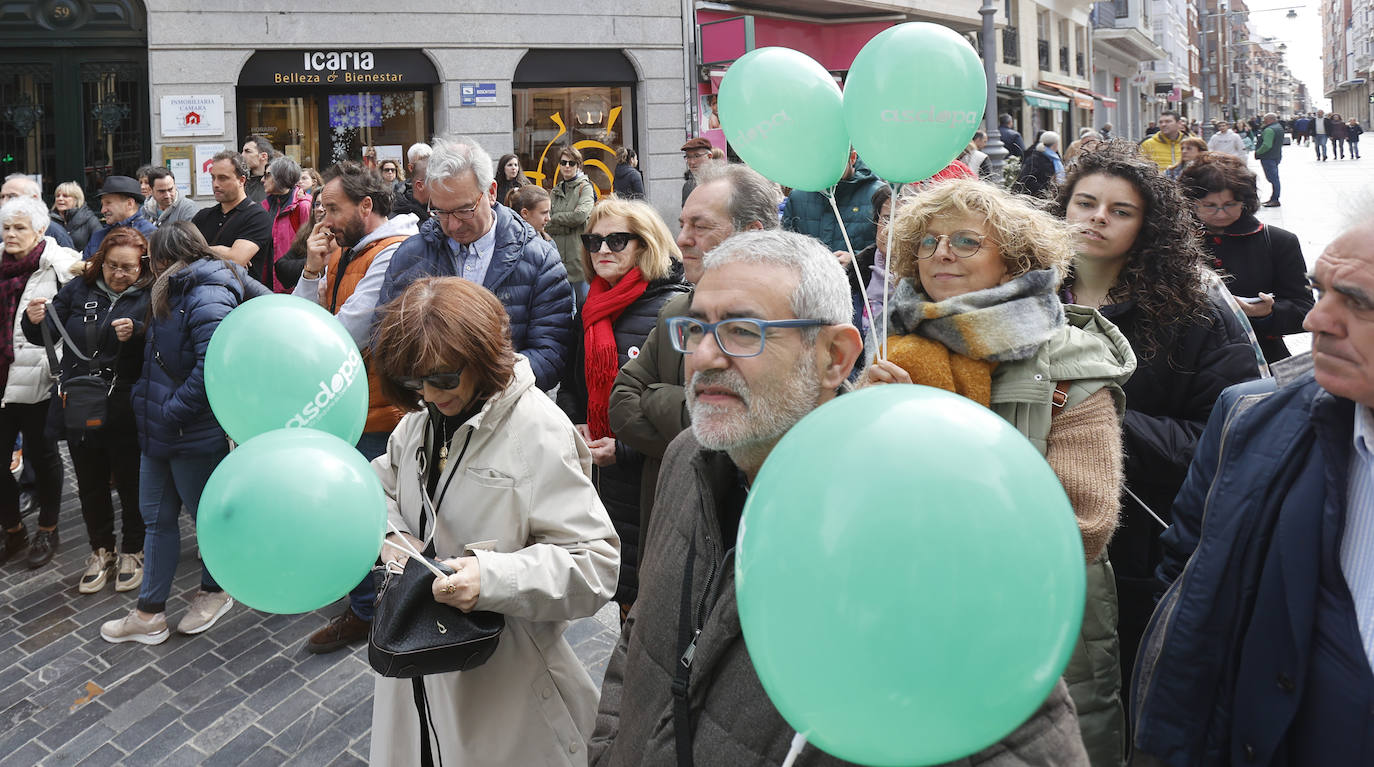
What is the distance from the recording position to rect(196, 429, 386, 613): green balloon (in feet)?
6.66

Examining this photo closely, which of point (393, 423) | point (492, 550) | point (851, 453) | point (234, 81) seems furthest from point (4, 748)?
point (234, 81)

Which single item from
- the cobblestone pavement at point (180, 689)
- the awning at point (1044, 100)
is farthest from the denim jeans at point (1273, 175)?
the cobblestone pavement at point (180, 689)

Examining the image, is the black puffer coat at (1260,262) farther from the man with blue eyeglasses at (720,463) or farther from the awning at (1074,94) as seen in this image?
the awning at (1074,94)

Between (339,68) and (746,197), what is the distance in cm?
1241

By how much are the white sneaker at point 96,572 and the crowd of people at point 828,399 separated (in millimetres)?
1827

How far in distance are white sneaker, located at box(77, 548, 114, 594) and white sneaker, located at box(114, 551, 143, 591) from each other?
7cm

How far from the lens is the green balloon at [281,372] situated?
259cm

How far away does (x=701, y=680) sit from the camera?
5.79ft

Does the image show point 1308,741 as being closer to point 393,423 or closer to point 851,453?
point 851,453

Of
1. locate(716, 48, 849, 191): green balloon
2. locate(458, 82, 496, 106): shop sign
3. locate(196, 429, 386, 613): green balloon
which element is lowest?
locate(196, 429, 386, 613): green balloon

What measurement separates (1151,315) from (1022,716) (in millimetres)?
2096

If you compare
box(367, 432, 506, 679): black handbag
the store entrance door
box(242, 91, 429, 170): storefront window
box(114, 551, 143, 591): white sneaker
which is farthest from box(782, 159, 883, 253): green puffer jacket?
the store entrance door

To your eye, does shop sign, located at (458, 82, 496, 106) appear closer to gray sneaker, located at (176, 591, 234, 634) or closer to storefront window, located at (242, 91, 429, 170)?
storefront window, located at (242, 91, 429, 170)

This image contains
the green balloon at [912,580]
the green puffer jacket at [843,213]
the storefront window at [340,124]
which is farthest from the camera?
the storefront window at [340,124]
